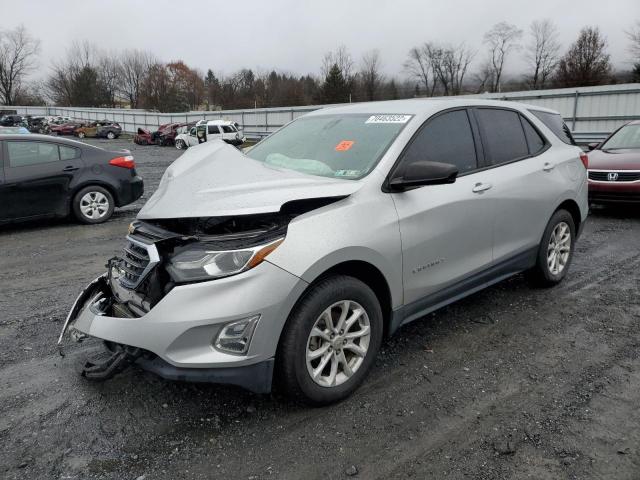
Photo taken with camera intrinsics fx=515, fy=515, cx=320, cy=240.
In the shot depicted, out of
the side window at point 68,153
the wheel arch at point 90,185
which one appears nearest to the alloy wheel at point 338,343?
the wheel arch at point 90,185

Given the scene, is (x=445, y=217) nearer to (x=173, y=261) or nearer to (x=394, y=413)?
(x=394, y=413)

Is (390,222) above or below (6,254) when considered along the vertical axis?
above

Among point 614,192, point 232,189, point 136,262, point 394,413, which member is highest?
point 232,189

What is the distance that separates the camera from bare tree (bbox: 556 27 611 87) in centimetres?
5438

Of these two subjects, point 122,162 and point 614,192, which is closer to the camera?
point 614,192

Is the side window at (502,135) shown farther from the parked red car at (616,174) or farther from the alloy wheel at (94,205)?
the alloy wheel at (94,205)

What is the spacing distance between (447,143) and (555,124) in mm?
2011

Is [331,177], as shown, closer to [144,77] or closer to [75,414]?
[75,414]

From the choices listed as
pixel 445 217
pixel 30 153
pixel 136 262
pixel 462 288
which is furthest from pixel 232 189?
pixel 30 153

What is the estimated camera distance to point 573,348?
3.78 m

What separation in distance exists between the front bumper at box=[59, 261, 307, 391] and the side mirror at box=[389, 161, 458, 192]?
0.96m

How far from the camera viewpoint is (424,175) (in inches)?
123

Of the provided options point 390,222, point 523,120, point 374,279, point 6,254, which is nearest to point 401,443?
point 374,279

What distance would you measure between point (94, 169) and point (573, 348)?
771 cm
